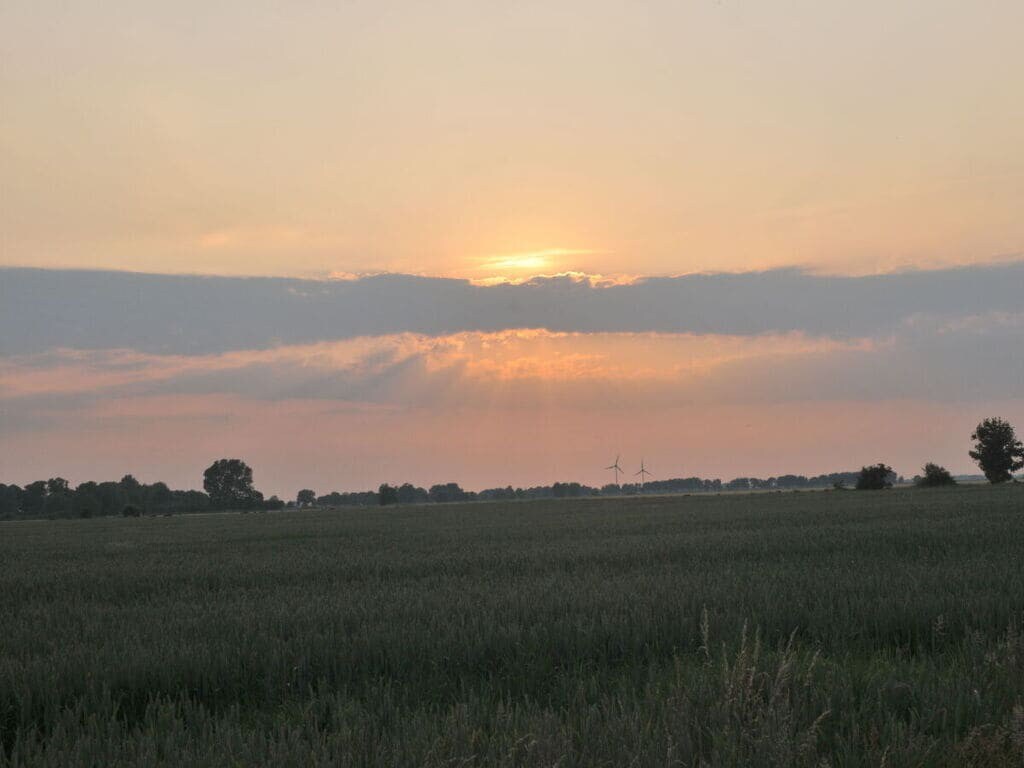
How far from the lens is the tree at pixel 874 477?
96125 mm

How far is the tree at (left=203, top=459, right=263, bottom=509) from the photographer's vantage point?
19475cm

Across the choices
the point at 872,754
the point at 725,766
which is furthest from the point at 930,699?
the point at 725,766

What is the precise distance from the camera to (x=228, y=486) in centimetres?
19625

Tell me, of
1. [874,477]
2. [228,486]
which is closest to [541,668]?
[874,477]

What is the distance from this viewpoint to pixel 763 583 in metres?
11.5

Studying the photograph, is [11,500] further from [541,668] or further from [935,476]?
[541,668]

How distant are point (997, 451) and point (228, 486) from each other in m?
161

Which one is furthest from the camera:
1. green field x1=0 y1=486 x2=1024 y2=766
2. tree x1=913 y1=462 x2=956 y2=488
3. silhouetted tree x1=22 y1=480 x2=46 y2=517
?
silhouetted tree x1=22 y1=480 x2=46 y2=517

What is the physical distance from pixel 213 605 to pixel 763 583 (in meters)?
8.04

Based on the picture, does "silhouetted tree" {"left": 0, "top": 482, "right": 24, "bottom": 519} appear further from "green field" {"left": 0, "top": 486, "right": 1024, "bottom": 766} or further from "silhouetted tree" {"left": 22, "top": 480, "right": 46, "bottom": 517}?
"green field" {"left": 0, "top": 486, "right": 1024, "bottom": 766}

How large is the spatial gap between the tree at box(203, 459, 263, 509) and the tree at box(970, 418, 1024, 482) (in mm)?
154341

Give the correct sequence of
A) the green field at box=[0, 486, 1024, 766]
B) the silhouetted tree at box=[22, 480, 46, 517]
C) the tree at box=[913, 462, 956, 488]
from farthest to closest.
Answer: the silhouetted tree at box=[22, 480, 46, 517], the tree at box=[913, 462, 956, 488], the green field at box=[0, 486, 1024, 766]

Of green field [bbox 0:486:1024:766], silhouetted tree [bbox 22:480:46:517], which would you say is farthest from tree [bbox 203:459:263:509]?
green field [bbox 0:486:1024:766]

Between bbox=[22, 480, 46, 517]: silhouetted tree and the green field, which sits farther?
bbox=[22, 480, 46, 517]: silhouetted tree
